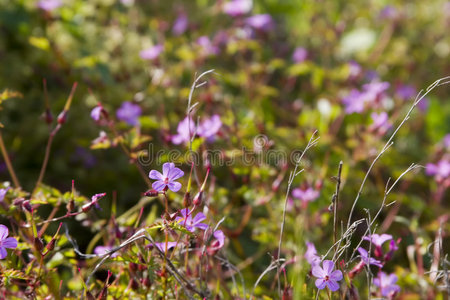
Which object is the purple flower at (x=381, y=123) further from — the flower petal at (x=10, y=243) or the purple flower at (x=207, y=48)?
the flower petal at (x=10, y=243)

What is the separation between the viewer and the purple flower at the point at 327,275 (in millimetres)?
1219

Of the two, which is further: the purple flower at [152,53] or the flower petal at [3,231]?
the purple flower at [152,53]

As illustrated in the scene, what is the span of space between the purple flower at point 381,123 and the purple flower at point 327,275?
42.2 inches

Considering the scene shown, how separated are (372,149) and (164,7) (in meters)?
1.81

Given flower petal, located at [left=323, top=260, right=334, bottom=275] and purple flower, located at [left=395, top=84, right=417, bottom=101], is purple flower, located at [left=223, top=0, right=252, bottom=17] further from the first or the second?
flower petal, located at [left=323, top=260, right=334, bottom=275]

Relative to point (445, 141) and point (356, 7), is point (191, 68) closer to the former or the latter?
point (445, 141)

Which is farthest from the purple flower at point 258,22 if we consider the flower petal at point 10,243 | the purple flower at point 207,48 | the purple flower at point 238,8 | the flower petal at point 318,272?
the flower petal at point 10,243

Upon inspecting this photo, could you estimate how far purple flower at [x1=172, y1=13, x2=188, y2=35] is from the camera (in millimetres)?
3119

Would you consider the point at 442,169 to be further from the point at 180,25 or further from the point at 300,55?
the point at 180,25

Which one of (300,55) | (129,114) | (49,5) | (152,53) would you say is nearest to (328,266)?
(129,114)

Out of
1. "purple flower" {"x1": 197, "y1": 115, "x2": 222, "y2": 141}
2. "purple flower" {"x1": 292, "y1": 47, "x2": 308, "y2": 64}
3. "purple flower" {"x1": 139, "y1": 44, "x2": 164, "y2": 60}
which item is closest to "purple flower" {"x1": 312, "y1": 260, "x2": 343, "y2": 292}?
"purple flower" {"x1": 197, "y1": 115, "x2": 222, "y2": 141}

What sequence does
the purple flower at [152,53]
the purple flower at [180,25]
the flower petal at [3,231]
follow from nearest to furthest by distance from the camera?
the flower petal at [3,231]
the purple flower at [152,53]
the purple flower at [180,25]

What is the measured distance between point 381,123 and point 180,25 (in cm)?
143

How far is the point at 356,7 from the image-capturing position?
12.7ft
